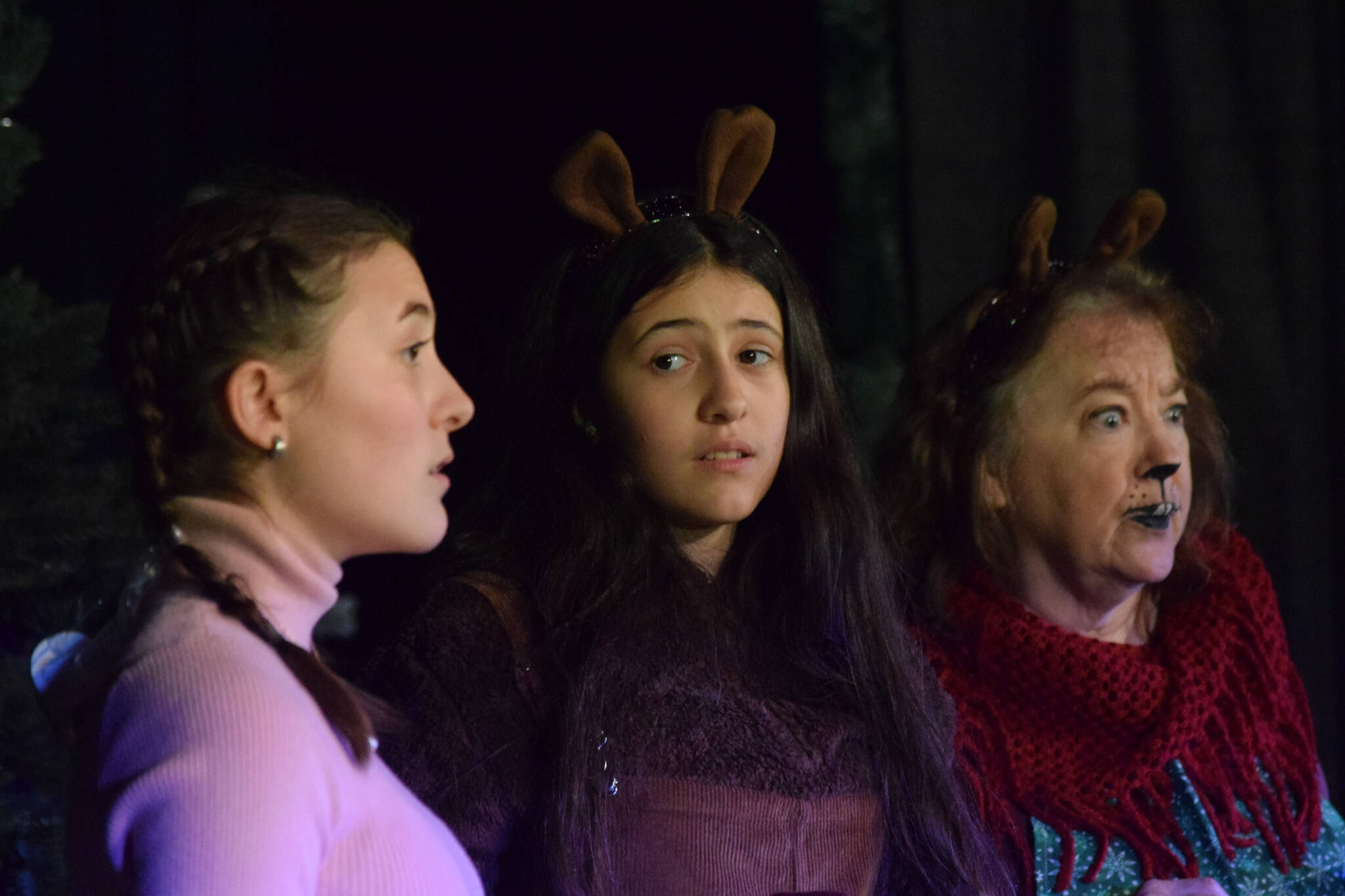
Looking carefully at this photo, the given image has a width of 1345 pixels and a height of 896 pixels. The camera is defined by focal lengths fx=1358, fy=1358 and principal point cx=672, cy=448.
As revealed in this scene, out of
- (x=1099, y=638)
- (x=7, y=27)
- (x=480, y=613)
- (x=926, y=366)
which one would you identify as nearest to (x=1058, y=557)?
(x=1099, y=638)

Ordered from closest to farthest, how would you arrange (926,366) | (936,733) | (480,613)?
(480,613) → (936,733) → (926,366)

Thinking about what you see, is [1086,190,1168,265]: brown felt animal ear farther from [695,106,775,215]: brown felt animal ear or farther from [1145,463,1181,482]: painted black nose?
[695,106,775,215]: brown felt animal ear

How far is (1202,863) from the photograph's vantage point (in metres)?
1.79

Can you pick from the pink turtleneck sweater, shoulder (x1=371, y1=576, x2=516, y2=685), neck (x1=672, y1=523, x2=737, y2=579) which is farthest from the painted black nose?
the pink turtleneck sweater

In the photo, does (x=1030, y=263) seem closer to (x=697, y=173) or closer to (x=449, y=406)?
(x=697, y=173)

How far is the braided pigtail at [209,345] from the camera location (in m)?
1.04

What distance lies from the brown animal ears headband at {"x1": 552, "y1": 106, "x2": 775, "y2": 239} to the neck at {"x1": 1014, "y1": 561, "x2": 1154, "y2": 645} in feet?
2.24

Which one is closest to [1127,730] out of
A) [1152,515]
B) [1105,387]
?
[1152,515]

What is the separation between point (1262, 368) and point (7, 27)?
218 cm

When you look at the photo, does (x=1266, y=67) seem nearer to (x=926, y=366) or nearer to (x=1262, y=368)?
(x=1262, y=368)

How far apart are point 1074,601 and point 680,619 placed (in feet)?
2.12

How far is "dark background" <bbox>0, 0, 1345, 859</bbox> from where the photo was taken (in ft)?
7.70

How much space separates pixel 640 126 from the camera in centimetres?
232

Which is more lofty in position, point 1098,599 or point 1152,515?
point 1152,515
